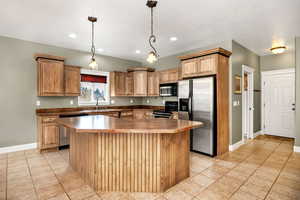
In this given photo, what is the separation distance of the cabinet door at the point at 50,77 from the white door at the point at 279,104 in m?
6.66

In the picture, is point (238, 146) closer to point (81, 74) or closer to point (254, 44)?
point (254, 44)

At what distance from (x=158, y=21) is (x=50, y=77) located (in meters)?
3.12

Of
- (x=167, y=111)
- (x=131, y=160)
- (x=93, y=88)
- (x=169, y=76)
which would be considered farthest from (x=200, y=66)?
(x=93, y=88)

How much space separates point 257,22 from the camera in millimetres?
3184

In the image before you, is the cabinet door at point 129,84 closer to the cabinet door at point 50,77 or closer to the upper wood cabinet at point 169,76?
the upper wood cabinet at point 169,76

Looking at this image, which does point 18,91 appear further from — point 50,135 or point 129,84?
point 129,84

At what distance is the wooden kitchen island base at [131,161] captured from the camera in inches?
86.4

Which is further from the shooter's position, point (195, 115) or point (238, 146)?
point (238, 146)

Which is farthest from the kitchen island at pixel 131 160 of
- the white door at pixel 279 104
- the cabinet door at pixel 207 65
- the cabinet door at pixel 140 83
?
the white door at pixel 279 104

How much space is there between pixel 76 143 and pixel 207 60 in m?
3.31

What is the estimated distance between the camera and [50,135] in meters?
4.00

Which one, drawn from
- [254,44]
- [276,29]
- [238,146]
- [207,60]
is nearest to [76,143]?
[207,60]

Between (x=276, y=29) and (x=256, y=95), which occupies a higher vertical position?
(x=276, y=29)

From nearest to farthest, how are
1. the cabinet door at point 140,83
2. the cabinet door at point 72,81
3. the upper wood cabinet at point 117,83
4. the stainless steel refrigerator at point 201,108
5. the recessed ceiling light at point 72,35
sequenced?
the stainless steel refrigerator at point 201,108, the recessed ceiling light at point 72,35, the cabinet door at point 72,81, the upper wood cabinet at point 117,83, the cabinet door at point 140,83
